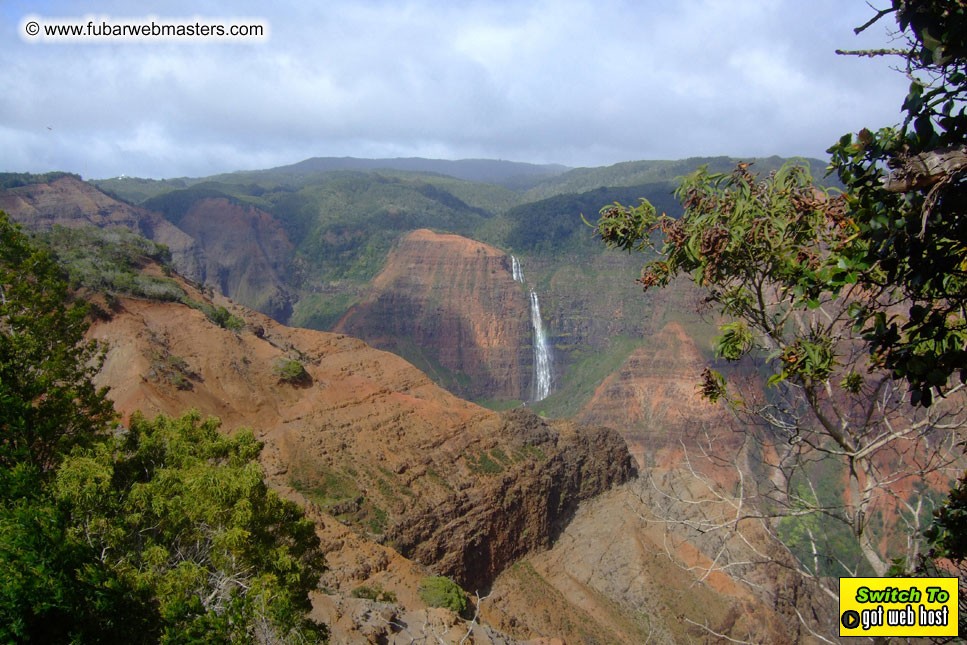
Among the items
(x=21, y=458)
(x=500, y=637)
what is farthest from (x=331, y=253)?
(x=21, y=458)

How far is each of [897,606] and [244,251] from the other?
121893 mm

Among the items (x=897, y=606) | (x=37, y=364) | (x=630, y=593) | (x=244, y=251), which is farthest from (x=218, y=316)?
(x=244, y=251)

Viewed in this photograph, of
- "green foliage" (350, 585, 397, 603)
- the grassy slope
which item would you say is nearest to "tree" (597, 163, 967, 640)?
"green foliage" (350, 585, 397, 603)

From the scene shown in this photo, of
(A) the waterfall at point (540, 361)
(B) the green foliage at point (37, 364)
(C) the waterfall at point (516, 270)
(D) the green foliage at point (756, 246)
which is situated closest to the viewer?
(D) the green foliage at point (756, 246)

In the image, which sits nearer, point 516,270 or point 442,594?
point 442,594

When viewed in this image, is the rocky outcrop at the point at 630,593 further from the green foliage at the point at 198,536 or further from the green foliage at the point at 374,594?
the green foliage at the point at 198,536

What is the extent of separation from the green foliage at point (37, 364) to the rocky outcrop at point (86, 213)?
70.4 metres

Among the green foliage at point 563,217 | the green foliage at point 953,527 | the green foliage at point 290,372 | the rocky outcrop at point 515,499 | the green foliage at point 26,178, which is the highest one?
the green foliage at point 26,178

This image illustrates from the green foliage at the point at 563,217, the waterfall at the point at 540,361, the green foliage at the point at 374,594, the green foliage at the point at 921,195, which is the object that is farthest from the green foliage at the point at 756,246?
the green foliage at the point at 563,217

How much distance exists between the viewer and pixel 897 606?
6.00m

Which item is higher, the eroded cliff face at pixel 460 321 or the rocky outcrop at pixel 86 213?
the rocky outcrop at pixel 86 213

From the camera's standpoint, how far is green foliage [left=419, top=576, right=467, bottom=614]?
76.8ft

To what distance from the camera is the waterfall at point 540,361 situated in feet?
278

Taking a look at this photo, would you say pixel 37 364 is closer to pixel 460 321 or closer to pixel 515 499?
pixel 515 499
